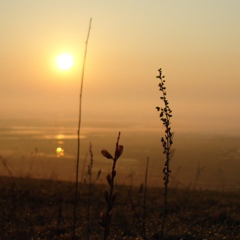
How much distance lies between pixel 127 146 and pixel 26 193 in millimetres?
22991

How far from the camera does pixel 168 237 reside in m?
6.29

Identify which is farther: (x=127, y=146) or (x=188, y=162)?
(x=127, y=146)

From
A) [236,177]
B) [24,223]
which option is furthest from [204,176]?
[24,223]

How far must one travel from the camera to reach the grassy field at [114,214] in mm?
6531

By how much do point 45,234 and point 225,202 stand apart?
4.10m

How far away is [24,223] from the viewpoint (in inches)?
285

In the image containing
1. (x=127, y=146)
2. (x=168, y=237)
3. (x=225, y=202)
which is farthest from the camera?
(x=127, y=146)

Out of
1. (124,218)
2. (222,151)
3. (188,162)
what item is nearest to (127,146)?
(222,151)

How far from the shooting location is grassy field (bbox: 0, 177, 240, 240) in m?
6.53

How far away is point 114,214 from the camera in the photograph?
7.74 metres

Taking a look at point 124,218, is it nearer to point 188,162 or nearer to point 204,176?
point 204,176

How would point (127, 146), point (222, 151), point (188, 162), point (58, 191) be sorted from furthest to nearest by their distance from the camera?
point (127, 146) → point (222, 151) → point (188, 162) → point (58, 191)

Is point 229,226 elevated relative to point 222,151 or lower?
lower

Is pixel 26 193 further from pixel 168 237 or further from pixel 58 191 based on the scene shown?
pixel 168 237
